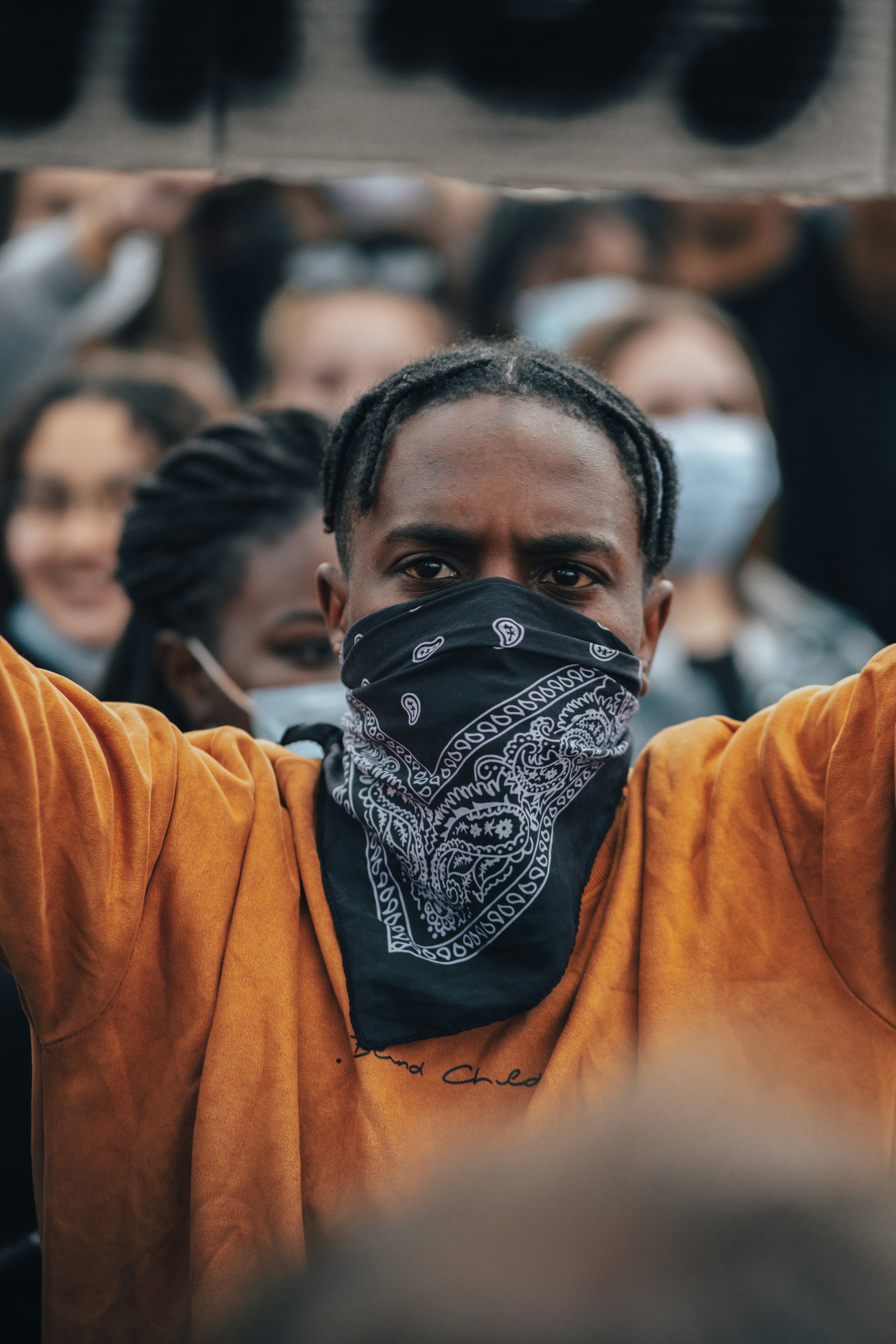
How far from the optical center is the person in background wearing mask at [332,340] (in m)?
4.57

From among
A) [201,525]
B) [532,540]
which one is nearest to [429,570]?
[532,540]

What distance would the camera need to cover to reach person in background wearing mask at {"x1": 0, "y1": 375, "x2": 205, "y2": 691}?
4.19 metres

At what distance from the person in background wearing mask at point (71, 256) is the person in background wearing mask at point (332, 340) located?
0.53 meters

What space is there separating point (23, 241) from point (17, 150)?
144 centimetres

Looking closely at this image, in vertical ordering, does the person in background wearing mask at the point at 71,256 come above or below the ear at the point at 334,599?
above

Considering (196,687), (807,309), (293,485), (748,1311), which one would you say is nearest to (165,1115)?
(748,1311)

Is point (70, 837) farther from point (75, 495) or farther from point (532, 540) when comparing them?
point (75, 495)

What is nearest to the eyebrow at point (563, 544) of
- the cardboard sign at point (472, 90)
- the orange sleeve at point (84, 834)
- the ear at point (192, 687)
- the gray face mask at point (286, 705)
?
the orange sleeve at point (84, 834)

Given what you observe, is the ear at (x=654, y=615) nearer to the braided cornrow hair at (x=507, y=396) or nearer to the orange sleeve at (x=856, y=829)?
the braided cornrow hair at (x=507, y=396)

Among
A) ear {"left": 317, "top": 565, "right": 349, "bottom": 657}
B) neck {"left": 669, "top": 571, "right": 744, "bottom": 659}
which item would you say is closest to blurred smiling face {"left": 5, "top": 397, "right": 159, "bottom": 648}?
neck {"left": 669, "top": 571, "right": 744, "bottom": 659}

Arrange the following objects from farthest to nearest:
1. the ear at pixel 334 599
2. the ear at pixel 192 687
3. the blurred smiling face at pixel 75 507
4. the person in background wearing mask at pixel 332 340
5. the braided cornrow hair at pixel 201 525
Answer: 1. the person in background wearing mask at pixel 332 340
2. the blurred smiling face at pixel 75 507
3. the braided cornrow hair at pixel 201 525
4. the ear at pixel 192 687
5. the ear at pixel 334 599

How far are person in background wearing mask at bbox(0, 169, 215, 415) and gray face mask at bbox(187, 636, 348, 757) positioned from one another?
86.6 inches

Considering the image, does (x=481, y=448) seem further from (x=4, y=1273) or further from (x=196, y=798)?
(x=4, y=1273)

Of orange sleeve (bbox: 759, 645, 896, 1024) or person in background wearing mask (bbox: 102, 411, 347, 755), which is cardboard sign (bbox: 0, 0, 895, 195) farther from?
orange sleeve (bbox: 759, 645, 896, 1024)
